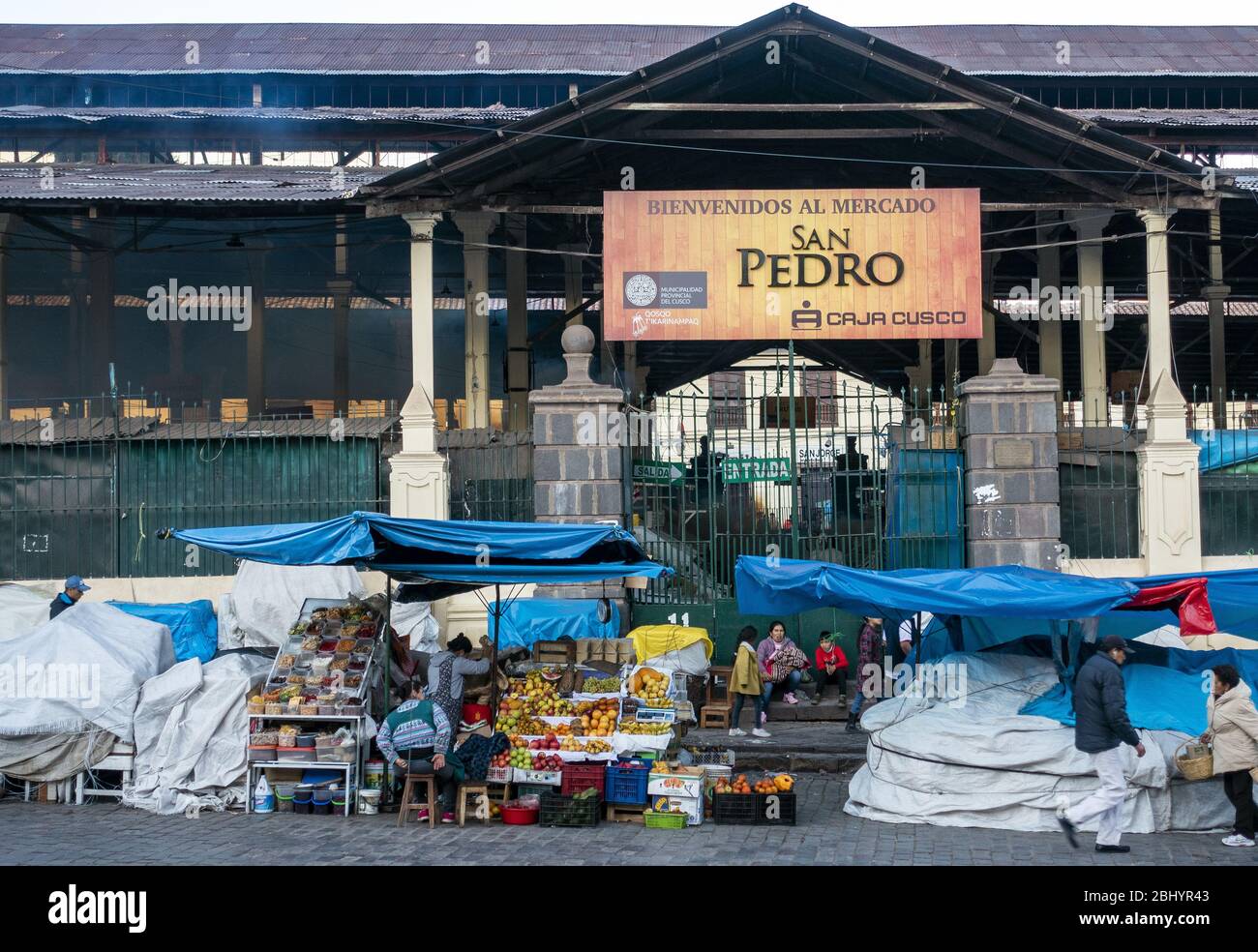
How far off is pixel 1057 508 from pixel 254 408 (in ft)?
53.2

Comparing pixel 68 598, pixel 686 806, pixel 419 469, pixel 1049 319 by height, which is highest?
pixel 1049 319

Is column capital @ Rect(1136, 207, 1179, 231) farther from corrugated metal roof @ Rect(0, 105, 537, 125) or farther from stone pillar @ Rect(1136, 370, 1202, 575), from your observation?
corrugated metal roof @ Rect(0, 105, 537, 125)

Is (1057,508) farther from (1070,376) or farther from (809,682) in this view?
(1070,376)

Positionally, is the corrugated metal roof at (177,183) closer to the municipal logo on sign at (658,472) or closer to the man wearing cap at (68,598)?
the municipal logo on sign at (658,472)

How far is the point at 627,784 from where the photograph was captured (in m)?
11.0

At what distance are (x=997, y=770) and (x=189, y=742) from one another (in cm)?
699

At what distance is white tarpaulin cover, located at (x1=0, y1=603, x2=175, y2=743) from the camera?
1164 cm

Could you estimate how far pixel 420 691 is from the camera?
1173 cm

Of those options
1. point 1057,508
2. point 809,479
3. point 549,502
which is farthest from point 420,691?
point 1057,508

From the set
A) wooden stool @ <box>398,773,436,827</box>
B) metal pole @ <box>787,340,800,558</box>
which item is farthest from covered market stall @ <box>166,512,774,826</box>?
metal pole @ <box>787,340,800,558</box>

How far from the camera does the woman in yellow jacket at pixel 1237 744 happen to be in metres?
9.76

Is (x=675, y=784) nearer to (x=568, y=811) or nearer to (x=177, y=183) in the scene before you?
(x=568, y=811)

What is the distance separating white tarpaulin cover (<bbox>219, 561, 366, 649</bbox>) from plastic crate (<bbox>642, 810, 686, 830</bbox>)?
5.71m

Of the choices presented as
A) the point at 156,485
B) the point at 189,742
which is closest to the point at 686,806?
the point at 189,742
